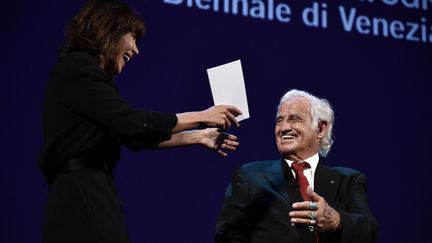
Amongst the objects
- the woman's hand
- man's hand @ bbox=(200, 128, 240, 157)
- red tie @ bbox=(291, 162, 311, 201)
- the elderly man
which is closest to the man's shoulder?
the elderly man

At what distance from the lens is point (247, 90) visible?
10.5ft

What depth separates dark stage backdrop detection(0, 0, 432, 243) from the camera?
9.13 feet

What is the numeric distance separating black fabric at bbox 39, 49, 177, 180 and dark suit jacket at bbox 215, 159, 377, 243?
93 cm

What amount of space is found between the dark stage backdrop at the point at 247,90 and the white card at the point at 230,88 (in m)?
1.18

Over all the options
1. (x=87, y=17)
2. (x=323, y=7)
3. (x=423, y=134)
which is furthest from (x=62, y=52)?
(x=423, y=134)

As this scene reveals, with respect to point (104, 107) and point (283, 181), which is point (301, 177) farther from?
point (104, 107)

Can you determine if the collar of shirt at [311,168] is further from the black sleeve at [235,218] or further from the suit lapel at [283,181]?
the black sleeve at [235,218]

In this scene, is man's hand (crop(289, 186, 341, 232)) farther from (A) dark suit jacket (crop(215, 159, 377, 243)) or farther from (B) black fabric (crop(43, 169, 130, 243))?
(B) black fabric (crop(43, 169, 130, 243))

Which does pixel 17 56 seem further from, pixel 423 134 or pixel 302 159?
pixel 423 134

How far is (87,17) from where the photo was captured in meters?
1.52

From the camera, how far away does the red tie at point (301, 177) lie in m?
2.34

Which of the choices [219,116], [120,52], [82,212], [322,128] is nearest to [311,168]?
[322,128]

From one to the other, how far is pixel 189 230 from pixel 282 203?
0.83 metres

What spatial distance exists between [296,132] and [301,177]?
0.70 feet
